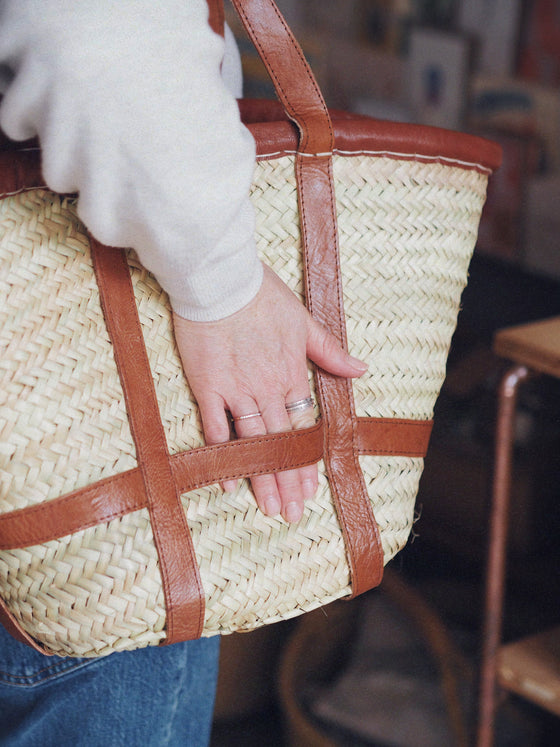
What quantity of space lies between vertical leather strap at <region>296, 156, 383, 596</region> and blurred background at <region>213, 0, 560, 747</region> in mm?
738

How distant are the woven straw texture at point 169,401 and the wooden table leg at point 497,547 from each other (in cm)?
43

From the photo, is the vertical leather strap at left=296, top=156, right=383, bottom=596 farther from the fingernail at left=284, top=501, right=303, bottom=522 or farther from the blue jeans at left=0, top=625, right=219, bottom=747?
the blue jeans at left=0, top=625, right=219, bottom=747

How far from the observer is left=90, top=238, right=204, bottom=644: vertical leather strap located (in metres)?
0.56

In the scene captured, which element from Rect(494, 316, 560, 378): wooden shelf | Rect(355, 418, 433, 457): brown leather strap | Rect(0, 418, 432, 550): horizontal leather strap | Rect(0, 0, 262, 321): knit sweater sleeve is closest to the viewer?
Rect(0, 0, 262, 321): knit sweater sleeve

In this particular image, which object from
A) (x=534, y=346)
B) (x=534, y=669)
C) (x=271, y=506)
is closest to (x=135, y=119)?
(x=271, y=506)

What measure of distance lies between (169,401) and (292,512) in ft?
0.42

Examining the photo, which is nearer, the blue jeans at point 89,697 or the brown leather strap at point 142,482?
the brown leather strap at point 142,482

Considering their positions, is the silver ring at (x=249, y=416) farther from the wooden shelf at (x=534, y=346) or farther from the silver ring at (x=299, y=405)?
the wooden shelf at (x=534, y=346)

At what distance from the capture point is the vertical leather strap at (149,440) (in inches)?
22.2

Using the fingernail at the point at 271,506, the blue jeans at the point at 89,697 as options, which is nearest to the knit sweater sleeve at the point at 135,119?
the fingernail at the point at 271,506

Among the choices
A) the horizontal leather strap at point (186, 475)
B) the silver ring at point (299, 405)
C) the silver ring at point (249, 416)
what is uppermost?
the silver ring at point (249, 416)

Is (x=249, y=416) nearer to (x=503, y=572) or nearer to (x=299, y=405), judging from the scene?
(x=299, y=405)

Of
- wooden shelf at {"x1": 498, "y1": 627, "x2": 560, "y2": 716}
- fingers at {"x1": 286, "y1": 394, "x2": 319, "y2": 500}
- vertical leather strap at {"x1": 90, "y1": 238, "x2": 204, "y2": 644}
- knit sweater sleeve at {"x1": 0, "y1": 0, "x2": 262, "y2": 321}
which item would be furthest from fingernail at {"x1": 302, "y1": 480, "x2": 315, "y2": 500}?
wooden shelf at {"x1": 498, "y1": 627, "x2": 560, "y2": 716}

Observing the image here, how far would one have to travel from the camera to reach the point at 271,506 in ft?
1.99
